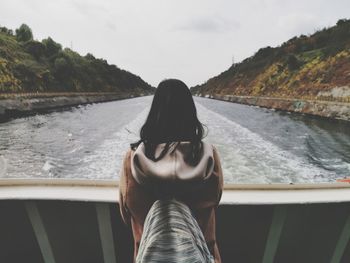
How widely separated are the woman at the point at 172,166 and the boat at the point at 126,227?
48cm

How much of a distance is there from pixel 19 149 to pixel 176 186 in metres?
12.5

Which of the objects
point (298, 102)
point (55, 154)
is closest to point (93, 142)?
point (55, 154)

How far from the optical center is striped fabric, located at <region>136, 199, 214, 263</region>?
31.6 inches

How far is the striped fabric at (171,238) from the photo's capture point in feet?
2.64

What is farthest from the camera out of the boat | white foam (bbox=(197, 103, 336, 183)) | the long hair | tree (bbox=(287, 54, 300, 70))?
tree (bbox=(287, 54, 300, 70))

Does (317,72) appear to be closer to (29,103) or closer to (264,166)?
(264,166)

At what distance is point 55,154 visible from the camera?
10.4 metres

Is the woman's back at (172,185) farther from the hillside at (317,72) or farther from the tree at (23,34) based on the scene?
the tree at (23,34)

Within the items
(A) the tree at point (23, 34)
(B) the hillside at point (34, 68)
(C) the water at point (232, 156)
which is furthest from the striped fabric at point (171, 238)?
(A) the tree at point (23, 34)

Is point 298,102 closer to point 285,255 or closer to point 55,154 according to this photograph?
point 55,154

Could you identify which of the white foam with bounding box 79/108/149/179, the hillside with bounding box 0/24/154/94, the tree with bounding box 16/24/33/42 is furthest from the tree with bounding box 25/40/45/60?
the white foam with bounding box 79/108/149/179

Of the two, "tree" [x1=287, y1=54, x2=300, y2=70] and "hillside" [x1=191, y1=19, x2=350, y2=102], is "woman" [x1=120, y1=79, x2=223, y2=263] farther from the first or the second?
"tree" [x1=287, y1=54, x2=300, y2=70]

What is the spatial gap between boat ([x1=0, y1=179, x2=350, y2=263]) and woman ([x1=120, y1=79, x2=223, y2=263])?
0.48 m

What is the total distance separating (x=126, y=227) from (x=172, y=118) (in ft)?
3.18
